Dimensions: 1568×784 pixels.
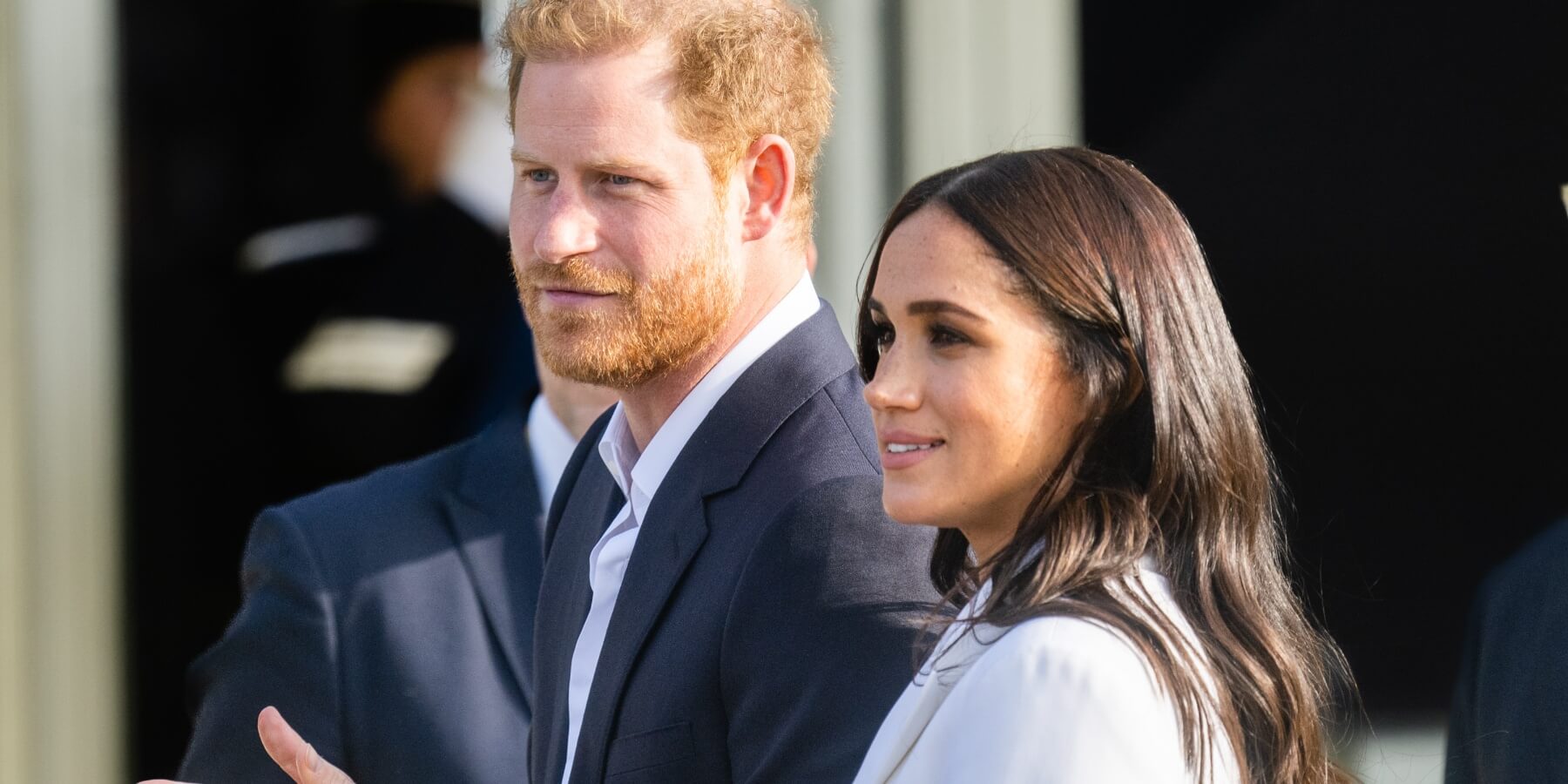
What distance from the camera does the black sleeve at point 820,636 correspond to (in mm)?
1535

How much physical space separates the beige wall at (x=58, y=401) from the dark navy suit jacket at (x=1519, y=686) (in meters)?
2.48

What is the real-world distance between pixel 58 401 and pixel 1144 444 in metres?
2.68

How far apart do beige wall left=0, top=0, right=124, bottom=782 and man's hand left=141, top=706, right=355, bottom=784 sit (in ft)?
5.98

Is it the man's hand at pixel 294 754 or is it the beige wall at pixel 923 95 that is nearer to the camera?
the man's hand at pixel 294 754

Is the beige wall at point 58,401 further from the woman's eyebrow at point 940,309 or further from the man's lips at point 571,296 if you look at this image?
the woman's eyebrow at point 940,309

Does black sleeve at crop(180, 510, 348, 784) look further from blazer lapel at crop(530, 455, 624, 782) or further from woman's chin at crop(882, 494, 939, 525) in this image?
woman's chin at crop(882, 494, 939, 525)

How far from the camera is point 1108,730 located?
→ 1.24 m

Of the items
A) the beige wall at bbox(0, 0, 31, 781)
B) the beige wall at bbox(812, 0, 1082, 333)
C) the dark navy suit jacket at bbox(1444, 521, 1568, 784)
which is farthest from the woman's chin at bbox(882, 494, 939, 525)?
the beige wall at bbox(0, 0, 31, 781)

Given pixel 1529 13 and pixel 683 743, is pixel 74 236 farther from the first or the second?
pixel 1529 13

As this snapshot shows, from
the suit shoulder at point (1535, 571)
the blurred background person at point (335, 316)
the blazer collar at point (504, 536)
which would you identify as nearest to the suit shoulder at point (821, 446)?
the blazer collar at point (504, 536)

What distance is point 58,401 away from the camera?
3504 mm

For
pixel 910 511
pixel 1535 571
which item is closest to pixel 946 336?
pixel 910 511

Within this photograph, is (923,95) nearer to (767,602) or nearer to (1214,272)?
(1214,272)

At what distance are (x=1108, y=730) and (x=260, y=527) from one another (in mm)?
1471
